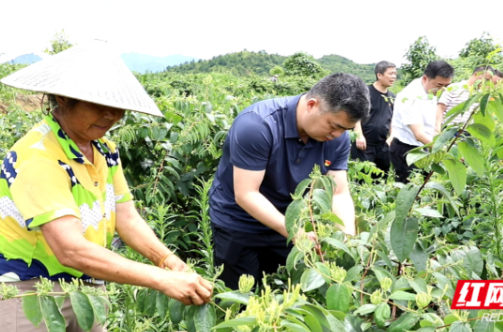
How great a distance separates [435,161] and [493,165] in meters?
0.94

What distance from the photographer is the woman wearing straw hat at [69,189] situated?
4.00 ft

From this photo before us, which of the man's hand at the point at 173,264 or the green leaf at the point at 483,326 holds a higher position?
the green leaf at the point at 483,326

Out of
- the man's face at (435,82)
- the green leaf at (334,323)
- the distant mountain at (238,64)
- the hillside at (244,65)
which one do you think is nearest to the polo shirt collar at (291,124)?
the green leaf at (334,323)

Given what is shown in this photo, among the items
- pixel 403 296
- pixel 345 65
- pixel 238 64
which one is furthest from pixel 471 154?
pixel 345 65

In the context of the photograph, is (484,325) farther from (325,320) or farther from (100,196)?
(100,196)

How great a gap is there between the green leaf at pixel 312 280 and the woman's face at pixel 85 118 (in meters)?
0.70

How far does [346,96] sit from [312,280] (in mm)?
871

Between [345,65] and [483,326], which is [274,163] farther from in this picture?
[345,65]

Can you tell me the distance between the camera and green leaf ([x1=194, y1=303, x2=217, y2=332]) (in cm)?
113

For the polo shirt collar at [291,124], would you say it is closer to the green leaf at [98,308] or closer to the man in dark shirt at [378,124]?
the green leaf at [98,308]

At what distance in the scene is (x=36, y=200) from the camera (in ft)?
3.99

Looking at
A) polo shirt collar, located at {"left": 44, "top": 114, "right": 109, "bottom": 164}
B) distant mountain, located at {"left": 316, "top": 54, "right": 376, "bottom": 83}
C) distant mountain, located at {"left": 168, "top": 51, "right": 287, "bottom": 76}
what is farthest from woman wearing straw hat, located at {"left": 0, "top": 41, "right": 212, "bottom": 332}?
distant mountain, located at {"left": 316, "top": 54, "right": 376, "bottom": 83}

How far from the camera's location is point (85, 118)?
1320mm

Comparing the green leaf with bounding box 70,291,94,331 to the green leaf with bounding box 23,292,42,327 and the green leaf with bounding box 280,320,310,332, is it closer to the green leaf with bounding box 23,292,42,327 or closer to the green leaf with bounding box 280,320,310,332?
the green leaf with bounding box 23,292,42,327
